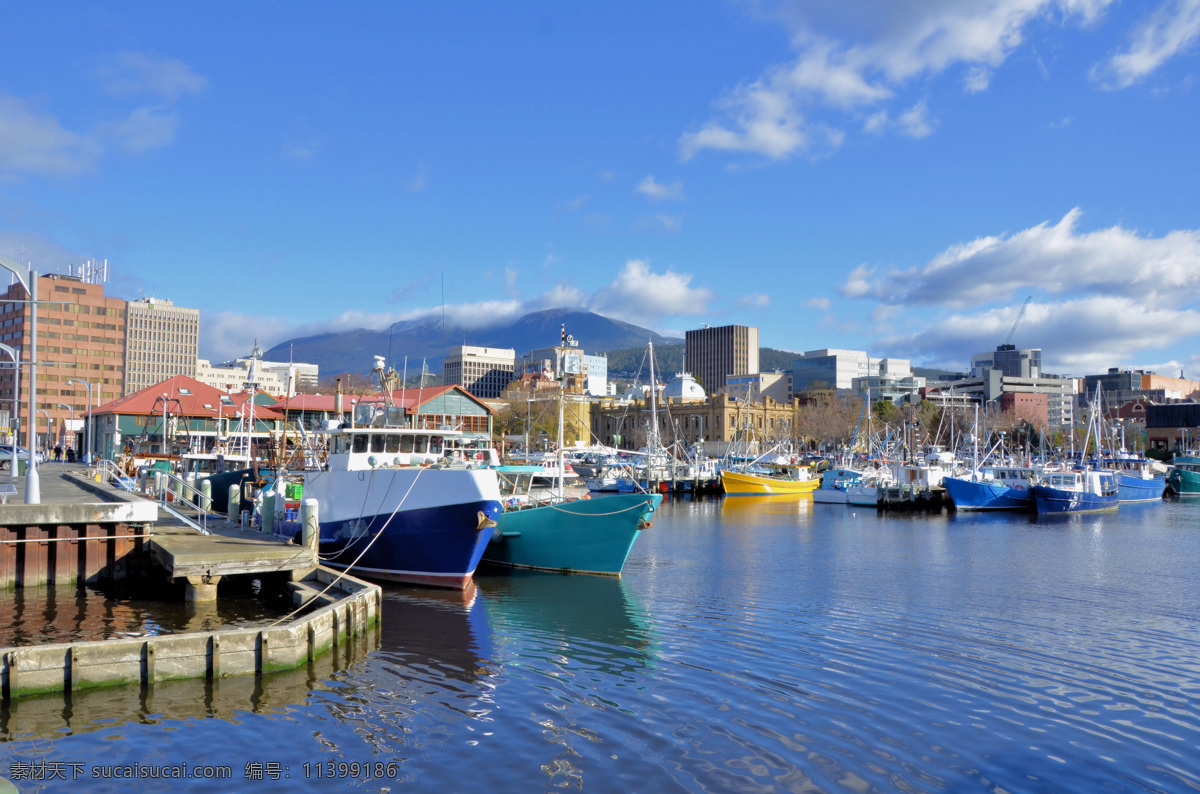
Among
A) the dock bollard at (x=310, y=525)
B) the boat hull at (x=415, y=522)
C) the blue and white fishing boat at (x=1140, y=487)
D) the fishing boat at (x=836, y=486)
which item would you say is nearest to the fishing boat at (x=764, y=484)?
the fishing boat at (x=836, y=486)

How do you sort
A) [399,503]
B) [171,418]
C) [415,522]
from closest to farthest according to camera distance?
[415,522], [399,503], [171,418]

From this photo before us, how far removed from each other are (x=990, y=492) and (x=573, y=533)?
49507 mm

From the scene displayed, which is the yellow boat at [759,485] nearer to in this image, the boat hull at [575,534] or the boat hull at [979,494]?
the boat hull at [979,494]

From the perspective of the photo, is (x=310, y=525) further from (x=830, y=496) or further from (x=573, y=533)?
(x=830, y=496)

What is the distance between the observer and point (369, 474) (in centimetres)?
2858

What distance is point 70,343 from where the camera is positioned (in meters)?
148

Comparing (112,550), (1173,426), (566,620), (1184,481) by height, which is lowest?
(566,620)

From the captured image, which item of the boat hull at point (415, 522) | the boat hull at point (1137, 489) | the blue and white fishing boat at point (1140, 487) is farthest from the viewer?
the blue and white fishing boat at point (1140, 487)

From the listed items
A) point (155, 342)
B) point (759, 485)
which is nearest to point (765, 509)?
point (759, 485)

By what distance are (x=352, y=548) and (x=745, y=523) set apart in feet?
102

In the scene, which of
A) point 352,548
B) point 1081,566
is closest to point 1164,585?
point 1081,566

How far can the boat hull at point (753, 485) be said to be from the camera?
81.8 meters

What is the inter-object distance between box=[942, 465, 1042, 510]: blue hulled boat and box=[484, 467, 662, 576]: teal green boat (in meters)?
45.3

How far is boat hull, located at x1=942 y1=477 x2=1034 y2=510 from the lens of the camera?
68188mm
